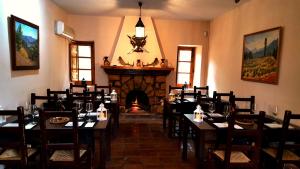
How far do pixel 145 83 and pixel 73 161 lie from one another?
3.95 m

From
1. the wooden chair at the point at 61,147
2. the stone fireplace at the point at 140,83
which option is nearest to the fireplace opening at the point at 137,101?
the stone fireplace at the point at 140,83

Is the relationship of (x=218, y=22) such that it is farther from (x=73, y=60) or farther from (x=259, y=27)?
(x=73, y=60)

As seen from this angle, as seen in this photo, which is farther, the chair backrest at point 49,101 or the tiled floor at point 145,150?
the chair backrest at point 49,101

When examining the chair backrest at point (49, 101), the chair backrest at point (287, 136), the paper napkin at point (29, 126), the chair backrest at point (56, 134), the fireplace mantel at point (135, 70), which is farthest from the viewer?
the fireplace mantel at point (135, 70)

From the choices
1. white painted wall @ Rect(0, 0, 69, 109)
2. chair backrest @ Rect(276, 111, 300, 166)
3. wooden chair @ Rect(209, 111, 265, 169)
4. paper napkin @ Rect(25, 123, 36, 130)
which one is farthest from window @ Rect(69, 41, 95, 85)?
chair backrest @ Rect(276, 111, 300, 166)

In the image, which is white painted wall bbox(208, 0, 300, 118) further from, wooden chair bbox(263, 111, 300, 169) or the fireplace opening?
the fireplace opening

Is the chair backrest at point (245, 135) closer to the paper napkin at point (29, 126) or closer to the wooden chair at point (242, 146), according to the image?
the wooden chair at point (242, 146)

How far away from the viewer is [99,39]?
582 centimetres

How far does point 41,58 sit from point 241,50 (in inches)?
151

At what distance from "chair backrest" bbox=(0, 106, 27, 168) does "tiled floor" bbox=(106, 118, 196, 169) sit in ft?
3.84

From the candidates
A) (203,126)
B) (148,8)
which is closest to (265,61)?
(203,126)

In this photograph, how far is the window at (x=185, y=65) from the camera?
6262 millimetres

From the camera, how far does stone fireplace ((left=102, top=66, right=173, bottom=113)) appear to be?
19.0 ft

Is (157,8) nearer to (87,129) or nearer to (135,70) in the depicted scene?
(135,70)
